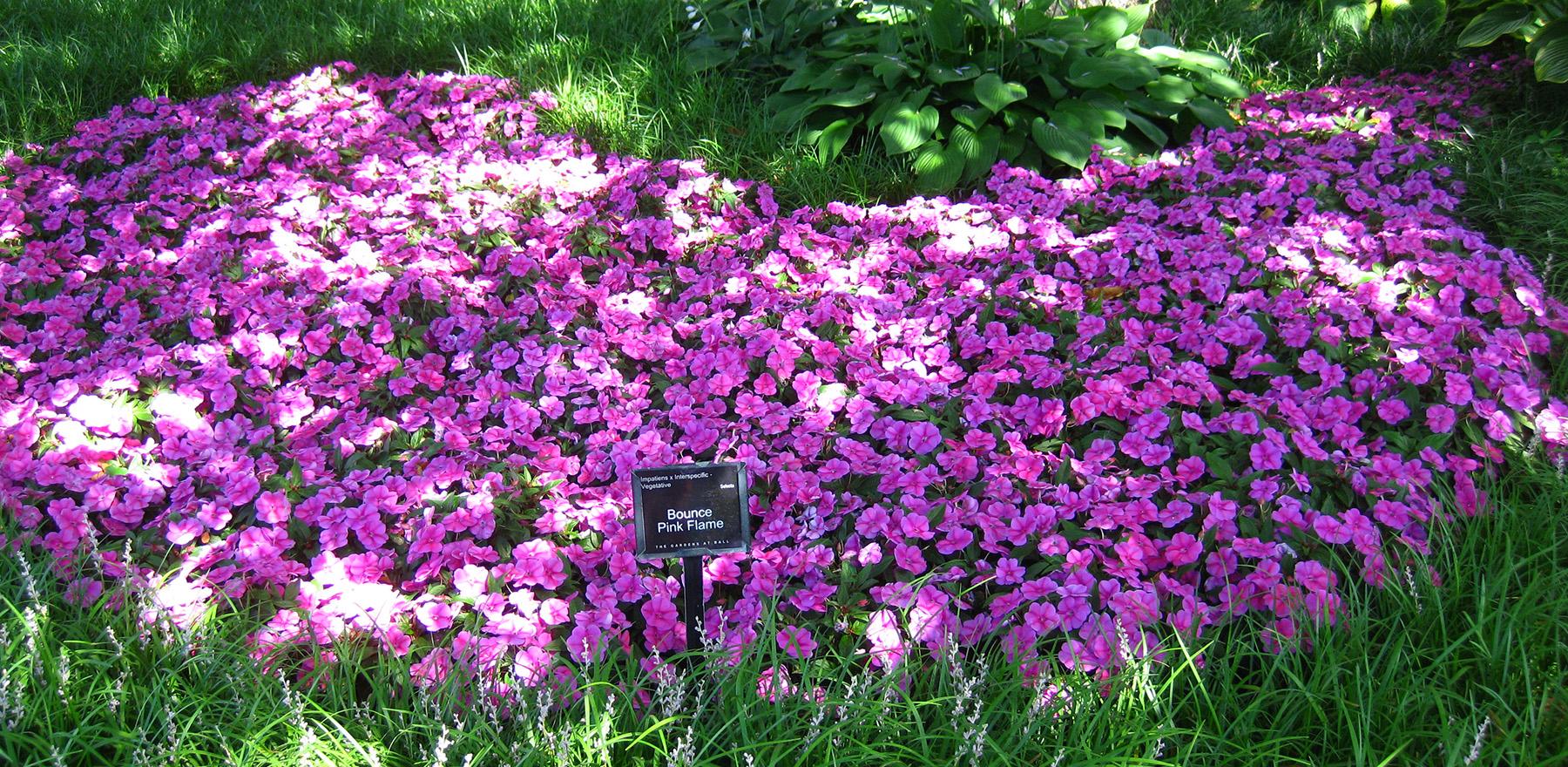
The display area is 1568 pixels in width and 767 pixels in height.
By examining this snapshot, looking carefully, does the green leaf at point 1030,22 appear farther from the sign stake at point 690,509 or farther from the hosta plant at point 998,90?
the sign stake at point 690,509

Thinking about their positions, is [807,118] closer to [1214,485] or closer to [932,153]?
[932,153]

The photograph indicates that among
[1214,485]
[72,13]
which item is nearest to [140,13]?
[72,13]

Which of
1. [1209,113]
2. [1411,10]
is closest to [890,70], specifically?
[1209,113]

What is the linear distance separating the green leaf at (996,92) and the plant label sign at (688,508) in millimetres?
2186

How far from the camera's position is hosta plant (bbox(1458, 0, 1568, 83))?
334 cm

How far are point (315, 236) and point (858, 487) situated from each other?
2134 millimetres

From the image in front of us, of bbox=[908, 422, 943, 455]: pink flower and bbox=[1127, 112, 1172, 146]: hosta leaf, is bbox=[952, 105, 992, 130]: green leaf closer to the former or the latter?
bbox=[1127, 112, 1172, 146]: hosta leaf

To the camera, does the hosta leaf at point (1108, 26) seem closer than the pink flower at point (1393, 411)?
No

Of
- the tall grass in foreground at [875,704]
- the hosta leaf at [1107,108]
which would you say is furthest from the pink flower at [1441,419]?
the hosta leaf at [1107,108]

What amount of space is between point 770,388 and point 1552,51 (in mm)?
2947

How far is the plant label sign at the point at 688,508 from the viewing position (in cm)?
175

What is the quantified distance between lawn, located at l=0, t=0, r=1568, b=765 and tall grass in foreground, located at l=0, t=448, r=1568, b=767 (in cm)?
1

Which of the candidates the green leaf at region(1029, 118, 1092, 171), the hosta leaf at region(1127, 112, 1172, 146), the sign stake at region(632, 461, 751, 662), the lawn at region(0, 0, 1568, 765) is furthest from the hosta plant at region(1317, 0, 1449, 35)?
the sign stake at region(632, 461, 751, 662)

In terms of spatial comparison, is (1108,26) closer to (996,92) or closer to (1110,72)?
(1110,72)
